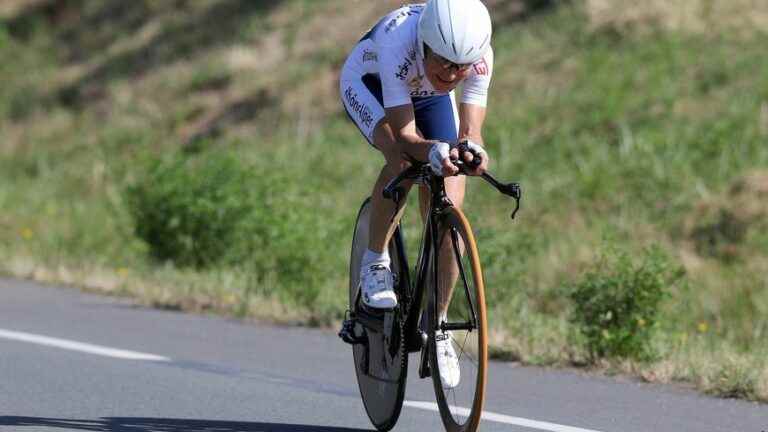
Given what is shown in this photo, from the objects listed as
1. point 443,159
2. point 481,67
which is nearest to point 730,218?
point 481,67

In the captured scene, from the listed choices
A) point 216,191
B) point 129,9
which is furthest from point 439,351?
point 129,9

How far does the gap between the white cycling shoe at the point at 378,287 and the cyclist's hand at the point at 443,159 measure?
0.85m

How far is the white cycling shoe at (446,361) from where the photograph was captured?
590cm

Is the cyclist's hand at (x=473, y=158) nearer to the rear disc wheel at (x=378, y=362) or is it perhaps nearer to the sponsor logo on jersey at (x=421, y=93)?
the sponsor logo on jersey at (x=421, y=93)

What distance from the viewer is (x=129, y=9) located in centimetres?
2967

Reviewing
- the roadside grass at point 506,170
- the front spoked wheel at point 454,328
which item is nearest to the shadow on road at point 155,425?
the front spoked wheel at point 454,328

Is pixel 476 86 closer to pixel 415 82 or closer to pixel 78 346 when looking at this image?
pixel 415 82

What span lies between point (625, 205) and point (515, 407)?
8.30 metres

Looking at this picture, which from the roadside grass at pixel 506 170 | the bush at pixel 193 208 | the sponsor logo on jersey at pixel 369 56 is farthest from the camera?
the bush at pixel 193 208

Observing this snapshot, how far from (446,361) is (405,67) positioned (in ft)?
3.94

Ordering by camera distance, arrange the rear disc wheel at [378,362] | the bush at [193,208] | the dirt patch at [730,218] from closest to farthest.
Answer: the rear disc wheel at [378,362] < the bush at [193,208] < the dirt patch at [730,218]

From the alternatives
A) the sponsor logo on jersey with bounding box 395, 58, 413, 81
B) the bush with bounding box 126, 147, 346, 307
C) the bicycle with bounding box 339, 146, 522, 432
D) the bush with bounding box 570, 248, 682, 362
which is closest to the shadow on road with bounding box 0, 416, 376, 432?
the bicycle with bounding box 339, 146, 522, 432

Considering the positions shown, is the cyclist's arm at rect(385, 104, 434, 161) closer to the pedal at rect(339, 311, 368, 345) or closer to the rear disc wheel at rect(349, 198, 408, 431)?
the rear disc wheel at rect(349, 198, 408, 431)

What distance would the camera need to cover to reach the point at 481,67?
618 cm
